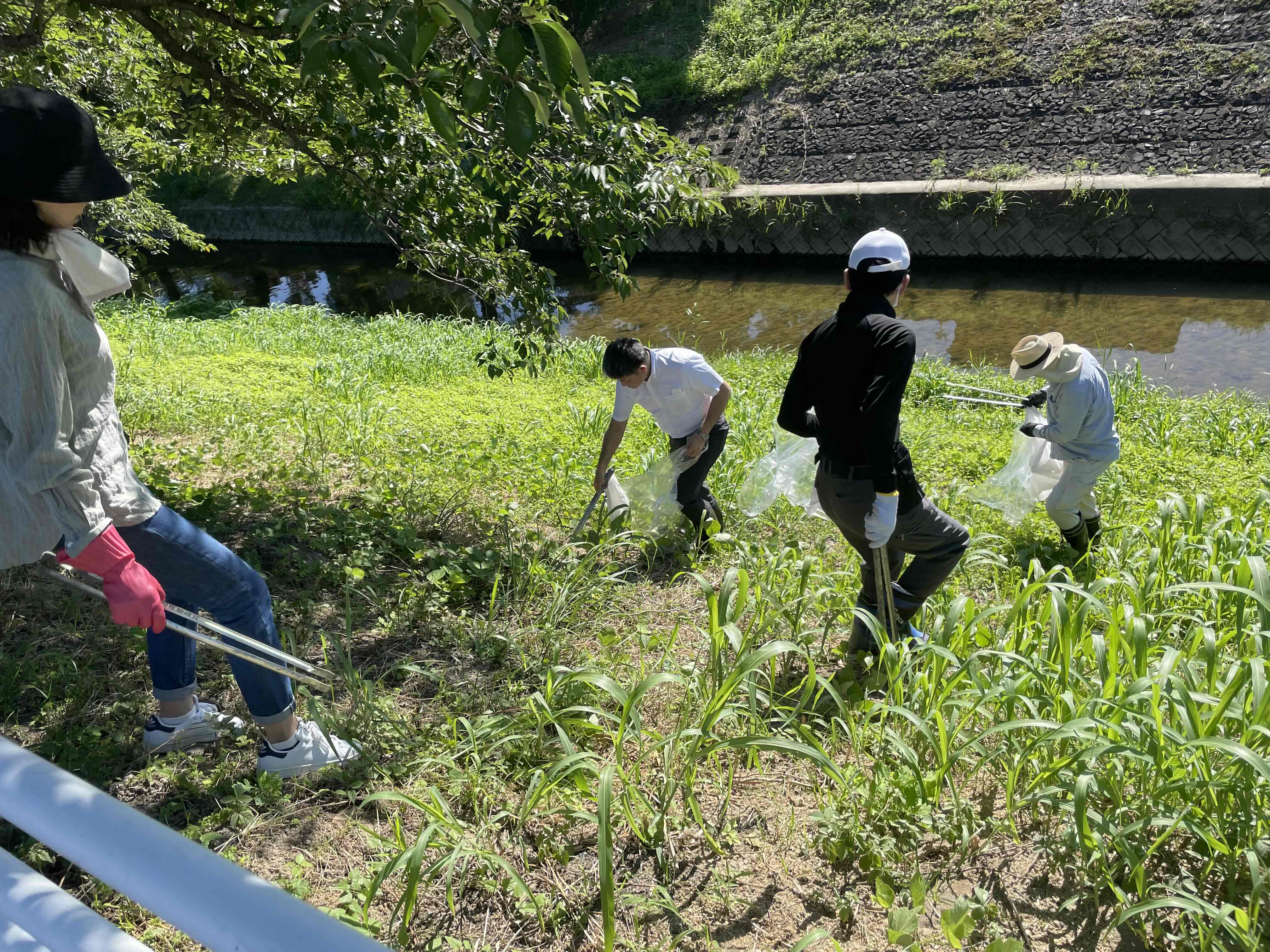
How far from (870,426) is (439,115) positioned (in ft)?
5.13

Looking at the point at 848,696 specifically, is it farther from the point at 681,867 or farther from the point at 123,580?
the point at 123,580

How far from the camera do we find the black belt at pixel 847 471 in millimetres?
2961

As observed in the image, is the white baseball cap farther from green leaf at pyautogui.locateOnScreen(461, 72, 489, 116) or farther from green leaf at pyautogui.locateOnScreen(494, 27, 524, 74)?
green leaf at pyautogui.locateOnScreen(494, 27, 524, 74)

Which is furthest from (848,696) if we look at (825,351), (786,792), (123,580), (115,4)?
(115,4)

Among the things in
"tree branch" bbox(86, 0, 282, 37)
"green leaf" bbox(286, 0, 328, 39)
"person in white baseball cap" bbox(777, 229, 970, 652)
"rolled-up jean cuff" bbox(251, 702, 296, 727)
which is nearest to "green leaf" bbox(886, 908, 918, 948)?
"person in white baseball cap" bbox(777, 229, 970, 652)

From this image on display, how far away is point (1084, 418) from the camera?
4070 mm

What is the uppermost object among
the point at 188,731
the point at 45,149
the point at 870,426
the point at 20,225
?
the point at 45,149

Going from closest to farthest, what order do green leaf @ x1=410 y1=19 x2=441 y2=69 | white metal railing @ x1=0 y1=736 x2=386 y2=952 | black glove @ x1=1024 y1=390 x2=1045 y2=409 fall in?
white metal railing @ x1=0 y1=736 x2=386 y2=952 → green leaf @ x1=410 y1=19 x2=441 y2=69 → black glove @ x1=1024 y1=390 x2=1045 y2=409

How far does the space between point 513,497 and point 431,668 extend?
180 centimetres

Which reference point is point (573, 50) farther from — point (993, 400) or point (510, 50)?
point (993, 400)

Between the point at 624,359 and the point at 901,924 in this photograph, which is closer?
the point at 901,924

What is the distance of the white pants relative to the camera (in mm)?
4070

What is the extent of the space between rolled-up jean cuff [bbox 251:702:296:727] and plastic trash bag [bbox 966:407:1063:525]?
10.8 feet

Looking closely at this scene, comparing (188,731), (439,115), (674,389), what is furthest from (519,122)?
(674,389)
